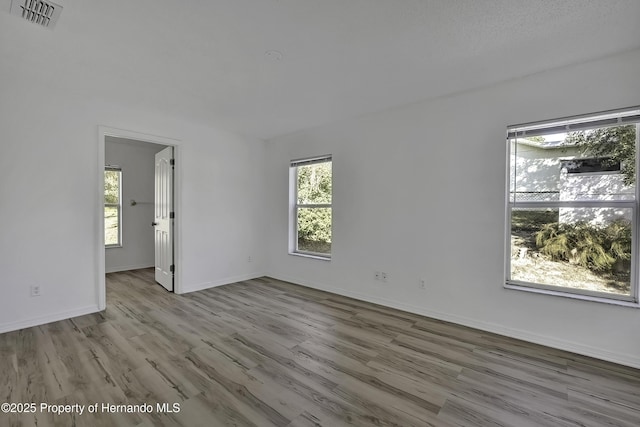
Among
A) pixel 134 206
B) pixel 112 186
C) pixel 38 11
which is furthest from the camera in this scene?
pixel 134 206

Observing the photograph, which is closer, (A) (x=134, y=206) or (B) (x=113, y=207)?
(B) (x=113, y=207)

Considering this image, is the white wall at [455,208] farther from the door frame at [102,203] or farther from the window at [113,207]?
the window at [113,207]

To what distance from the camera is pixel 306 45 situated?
215 cm

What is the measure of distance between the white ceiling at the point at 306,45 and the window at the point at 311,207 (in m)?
1.42

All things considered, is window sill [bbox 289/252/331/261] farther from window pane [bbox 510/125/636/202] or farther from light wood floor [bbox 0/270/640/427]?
window pane [bbox 510/125/636/202]

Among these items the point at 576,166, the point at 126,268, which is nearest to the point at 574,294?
the point at 576,166

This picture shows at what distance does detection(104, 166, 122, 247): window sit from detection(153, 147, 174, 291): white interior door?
1529 millimetres

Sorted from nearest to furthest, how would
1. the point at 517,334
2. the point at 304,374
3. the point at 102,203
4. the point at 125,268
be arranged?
the point at 304,374, the point at 517,334, the point at 102,203, the point at 125,268

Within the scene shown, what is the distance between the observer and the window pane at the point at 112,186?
5336mm

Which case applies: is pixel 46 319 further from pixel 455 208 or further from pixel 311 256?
pixel 455 208

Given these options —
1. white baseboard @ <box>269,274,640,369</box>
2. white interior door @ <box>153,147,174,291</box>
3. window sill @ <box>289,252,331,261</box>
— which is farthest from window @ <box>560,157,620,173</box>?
white interior door @ <box>153,147,174,291</box>

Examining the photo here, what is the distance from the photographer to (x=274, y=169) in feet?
16.3

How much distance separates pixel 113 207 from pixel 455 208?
19.2 feet

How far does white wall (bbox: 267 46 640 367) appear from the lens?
2.36m
